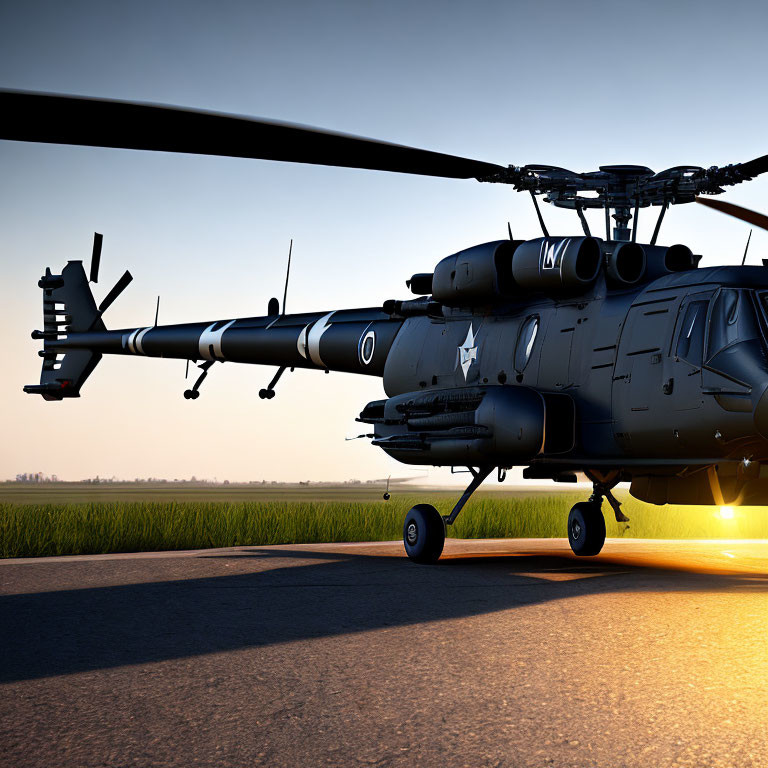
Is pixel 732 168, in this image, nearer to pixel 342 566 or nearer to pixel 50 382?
pixel 342 566

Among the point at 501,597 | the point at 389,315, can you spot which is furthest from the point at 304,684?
the point at 389,315

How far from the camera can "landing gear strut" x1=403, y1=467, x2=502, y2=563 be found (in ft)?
35.2

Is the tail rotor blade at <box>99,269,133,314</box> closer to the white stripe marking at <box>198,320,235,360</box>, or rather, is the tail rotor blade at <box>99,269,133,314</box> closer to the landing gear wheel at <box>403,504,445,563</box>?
the white stripe marking at <box>198,320,235,360</box>

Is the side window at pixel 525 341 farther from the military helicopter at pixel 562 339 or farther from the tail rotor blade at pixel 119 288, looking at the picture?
the tail rotor blade at pixel 119 288

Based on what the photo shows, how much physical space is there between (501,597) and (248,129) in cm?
438

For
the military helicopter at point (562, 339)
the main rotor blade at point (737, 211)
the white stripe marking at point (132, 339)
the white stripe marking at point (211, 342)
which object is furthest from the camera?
the white stripe marking at point (132, 339)

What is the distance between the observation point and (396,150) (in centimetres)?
821

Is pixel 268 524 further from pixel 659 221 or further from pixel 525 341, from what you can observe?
pixel 659 221

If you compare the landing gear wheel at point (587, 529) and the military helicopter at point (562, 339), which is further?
the landing gear wheel at point (587, 529)

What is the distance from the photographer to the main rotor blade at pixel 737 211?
9656 millimetres

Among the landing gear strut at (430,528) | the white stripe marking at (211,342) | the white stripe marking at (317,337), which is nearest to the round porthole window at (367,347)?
the white stripe marking at (317,337)

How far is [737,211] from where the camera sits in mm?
9680

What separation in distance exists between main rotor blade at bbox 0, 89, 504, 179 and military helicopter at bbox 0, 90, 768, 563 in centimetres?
1

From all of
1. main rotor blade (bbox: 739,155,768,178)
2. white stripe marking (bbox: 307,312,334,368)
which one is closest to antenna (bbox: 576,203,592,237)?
main rotor blade (bbox: 739,155,768,178)
